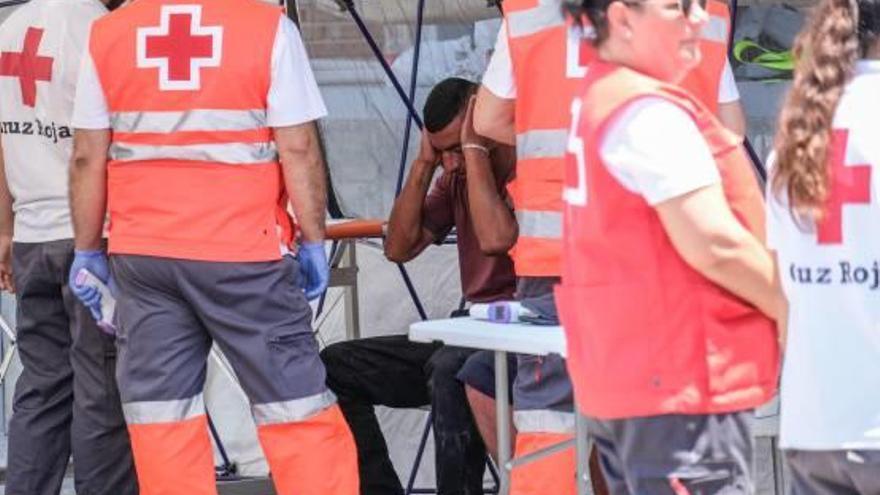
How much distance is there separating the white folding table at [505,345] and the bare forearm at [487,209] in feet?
1.69

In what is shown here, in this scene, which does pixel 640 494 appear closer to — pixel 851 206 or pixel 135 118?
pixel 851 206

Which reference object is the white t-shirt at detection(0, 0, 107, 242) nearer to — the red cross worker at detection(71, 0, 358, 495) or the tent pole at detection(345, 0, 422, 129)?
the red cross worker at detection(71, 0, 358, 495)

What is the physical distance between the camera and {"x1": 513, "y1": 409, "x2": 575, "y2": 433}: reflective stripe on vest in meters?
4.26

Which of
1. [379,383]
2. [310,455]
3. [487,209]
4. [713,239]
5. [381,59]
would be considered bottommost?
[379,383]

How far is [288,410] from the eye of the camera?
4500mm

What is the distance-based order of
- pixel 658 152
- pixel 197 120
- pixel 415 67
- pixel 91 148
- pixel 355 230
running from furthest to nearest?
pixel 415 67 < pixel 355 230 < pixel 91 148 < pixel 197 120 < pixel 658 152

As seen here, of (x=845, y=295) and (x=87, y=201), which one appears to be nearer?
(x=845, y=295)

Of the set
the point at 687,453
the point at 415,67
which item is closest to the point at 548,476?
the point at 687,453

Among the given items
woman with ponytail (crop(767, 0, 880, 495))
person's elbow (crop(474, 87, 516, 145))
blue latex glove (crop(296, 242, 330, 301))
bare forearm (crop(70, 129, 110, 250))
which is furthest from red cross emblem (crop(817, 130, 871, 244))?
bare forearm (crop(70, 129, 110, 250))

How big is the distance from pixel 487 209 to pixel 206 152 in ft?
2.45

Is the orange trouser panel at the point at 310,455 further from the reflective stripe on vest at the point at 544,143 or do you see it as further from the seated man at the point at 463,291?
the reflective stripe on vest at the point at 544,143

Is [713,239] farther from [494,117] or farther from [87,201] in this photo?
[87,201]

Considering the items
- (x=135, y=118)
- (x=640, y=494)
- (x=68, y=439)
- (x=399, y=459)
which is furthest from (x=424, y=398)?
(x=640, y=494)

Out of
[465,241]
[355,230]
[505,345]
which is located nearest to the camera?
[505,345]
